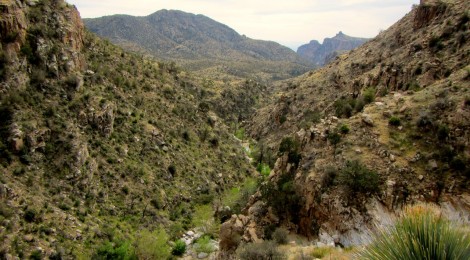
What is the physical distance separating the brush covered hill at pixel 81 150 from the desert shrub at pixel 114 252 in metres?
0.16

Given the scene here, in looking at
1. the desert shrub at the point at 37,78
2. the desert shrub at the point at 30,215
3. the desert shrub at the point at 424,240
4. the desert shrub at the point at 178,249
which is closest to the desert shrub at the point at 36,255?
the desert shrub at the point at 30,215

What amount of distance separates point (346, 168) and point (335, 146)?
8.73 ft

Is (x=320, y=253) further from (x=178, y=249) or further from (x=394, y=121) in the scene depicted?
(x=178, y=249)

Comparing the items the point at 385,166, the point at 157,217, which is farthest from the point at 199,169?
the point at 385,166

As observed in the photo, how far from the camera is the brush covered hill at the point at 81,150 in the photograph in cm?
2316

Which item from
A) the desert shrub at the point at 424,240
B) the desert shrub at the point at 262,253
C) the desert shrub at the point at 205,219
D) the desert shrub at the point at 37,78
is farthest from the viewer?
the desert shrub at the point at 205,219

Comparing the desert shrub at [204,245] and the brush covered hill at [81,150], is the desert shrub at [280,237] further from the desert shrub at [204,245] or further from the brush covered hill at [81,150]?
the desert shrub at [204,245]

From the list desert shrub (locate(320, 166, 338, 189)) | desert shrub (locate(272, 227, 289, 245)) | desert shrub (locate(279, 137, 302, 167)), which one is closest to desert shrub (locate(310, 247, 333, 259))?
desert shrub (locate(272, 227, 289, 245))

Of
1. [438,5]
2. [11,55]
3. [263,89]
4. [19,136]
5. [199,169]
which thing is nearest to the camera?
[19,136]

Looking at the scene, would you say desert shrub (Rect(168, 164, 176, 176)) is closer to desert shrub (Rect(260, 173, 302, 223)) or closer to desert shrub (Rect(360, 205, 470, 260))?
desert shrub (Rect(260, 173, 302, 223))

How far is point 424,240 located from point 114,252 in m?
23.8

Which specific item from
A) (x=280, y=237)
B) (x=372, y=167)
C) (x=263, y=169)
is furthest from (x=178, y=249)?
(x=263, y=169)

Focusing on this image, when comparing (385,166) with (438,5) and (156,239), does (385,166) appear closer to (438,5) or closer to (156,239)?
(156,239)

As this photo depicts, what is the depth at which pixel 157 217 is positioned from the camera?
32406mm
